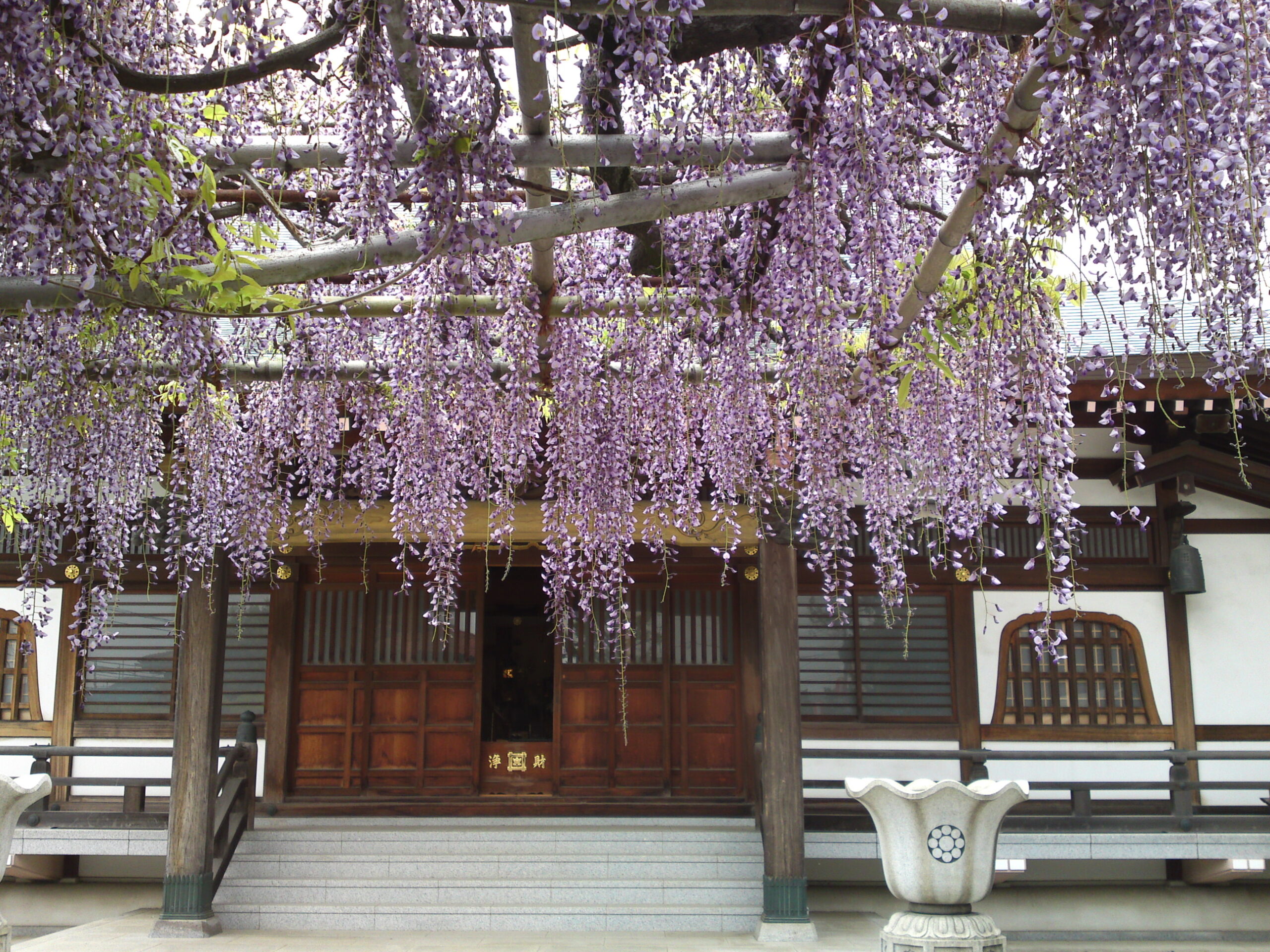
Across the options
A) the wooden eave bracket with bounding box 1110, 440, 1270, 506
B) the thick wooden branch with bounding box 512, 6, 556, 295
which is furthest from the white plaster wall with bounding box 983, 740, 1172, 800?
the thick wooden branch with bounding box 512, 6, 556, 295

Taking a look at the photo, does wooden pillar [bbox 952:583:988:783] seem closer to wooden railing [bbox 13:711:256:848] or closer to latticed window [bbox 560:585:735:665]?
latticed window [bbox 560:585:735:665]

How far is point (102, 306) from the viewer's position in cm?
277

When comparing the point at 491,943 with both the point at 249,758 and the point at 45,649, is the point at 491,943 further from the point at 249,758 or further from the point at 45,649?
the point at 45,649

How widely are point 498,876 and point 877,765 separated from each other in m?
2.42

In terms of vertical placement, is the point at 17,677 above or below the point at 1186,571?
below

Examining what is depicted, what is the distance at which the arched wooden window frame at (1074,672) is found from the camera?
649 cm

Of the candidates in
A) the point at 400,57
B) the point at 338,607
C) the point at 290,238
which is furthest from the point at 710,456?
the point at 290,238

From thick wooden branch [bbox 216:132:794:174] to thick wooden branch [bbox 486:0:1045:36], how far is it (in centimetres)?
37

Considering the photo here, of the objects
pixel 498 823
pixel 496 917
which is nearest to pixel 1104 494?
pixel 498 823

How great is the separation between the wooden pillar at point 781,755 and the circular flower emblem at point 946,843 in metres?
1.55

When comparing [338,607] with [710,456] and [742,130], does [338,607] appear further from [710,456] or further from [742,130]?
[742,130]

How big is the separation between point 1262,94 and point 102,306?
9.38ft

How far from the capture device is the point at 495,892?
594cm

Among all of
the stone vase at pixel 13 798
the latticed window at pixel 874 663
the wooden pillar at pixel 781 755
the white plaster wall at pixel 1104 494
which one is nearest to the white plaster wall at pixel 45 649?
the stone vase at pixel 13 798
